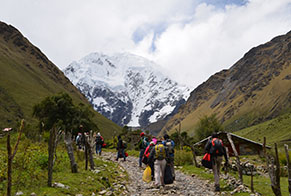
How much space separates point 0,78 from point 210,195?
116m

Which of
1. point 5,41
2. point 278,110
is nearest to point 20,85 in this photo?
point 5,41

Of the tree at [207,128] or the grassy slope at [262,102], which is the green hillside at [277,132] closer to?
the tree at [207,128]

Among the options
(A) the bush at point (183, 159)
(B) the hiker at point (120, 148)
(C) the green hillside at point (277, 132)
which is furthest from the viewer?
(C) the green hillside at point (277, 132)

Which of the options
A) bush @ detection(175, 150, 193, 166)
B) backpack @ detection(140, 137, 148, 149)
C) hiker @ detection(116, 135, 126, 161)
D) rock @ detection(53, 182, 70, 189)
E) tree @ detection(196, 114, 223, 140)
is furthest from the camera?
tree @ detection(196, 114, 223, 140)

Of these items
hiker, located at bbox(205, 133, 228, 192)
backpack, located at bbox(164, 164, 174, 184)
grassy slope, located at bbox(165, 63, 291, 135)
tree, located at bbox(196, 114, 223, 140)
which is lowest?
backpack, located at bbox(164, 164, 174, 184)

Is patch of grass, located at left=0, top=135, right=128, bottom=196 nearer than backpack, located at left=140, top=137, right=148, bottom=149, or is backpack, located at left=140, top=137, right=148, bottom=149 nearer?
patch of grass, located at left=0, top=135, right=128, bottom=196

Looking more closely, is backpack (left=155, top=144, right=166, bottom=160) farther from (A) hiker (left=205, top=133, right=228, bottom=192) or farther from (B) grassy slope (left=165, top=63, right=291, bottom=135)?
(B) grassy slope (left=165, top=63, right=291, bottom=135)

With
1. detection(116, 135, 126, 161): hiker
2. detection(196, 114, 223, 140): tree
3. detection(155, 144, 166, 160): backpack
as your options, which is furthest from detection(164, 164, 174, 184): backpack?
detection(196, 114, 223, 140): tree

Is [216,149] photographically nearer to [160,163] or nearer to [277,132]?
[160,163]

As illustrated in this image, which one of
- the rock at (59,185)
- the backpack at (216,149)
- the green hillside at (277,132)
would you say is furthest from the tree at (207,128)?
the rock at (59,185)

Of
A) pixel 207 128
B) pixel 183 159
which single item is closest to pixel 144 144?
pixel 183 159

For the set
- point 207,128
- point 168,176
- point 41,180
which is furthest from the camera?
point 207,128

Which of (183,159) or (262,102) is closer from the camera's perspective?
(183,159)

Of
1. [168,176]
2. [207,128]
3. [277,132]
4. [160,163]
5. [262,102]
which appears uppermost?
[262,102]
